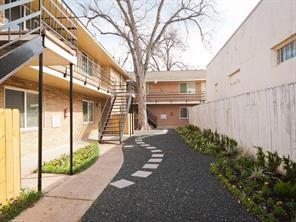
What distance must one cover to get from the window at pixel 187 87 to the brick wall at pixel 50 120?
1515 cm

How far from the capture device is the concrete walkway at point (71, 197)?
3.71 meters

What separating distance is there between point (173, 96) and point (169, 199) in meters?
24.0

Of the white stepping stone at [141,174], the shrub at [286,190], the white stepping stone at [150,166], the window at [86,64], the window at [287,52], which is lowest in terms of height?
the white stepping stone at [141,174]

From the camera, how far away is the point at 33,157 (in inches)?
316

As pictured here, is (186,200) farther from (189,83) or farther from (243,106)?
(189,83)

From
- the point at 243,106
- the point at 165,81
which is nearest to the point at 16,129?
the point at 243,106

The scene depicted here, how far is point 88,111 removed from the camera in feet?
50.4

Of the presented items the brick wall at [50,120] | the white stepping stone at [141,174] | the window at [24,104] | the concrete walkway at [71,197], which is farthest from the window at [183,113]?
the white stepping stone at [141,174]

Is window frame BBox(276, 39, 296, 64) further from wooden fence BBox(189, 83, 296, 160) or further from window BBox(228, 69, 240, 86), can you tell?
window BBox(228, 69, 240, 86)

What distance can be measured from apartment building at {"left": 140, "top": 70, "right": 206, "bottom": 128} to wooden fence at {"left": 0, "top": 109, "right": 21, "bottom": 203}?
2263cm

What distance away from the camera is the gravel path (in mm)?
3691

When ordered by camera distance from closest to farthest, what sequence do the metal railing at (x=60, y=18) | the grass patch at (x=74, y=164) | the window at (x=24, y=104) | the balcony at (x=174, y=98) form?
the metal railing at (x=60, y=18), the grass patch at (x=74, y=164), the window at (x=24, y=104), the balcony at (x=174, y=98)

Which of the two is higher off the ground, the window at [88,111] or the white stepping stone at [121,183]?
the window at [88,111]

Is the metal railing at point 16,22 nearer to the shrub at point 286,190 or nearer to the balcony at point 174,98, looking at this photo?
the shrub at point 286,190
